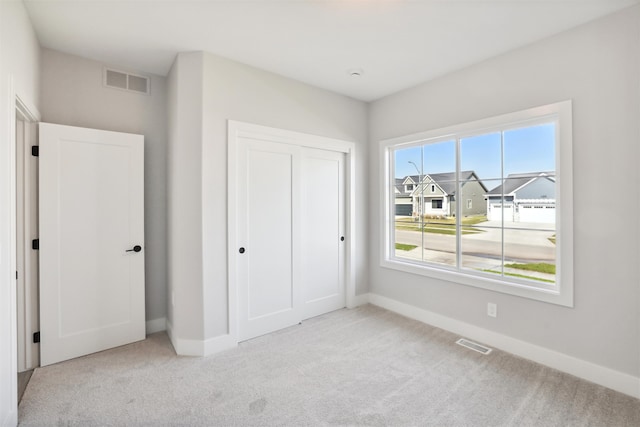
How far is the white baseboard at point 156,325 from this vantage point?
3.10 meters

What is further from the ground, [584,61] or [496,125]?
[584,61]

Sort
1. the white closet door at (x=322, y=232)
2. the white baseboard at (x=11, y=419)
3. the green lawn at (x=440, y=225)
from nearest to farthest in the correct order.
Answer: the white baseboard at (x=11, y=419) < the green lawn at (x=440, y=225) < the white closet door at (x=322, y=232)

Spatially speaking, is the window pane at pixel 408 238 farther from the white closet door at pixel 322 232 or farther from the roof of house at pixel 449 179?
the white closet door at pixel 322 232

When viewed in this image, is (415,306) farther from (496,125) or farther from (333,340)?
(496,125)

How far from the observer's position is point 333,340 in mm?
2945

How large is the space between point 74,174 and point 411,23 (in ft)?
10.0

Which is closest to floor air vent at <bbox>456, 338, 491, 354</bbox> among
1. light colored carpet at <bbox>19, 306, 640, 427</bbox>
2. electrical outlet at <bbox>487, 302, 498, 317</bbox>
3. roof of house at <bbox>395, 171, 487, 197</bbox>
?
light colored carpet at <bbox>19, 306, 640, 427</bbox>

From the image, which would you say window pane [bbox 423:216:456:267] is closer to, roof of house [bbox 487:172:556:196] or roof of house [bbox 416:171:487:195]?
roof of house [bbox 416:171:487:195]

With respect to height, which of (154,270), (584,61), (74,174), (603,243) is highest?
(584,61)

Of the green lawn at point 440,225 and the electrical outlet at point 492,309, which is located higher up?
the green lawn at point 440,225

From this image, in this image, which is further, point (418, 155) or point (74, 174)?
point (418, 155)

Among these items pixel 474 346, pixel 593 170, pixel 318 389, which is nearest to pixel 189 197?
pixel 318 389

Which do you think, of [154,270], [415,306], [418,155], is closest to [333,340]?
[415,306]

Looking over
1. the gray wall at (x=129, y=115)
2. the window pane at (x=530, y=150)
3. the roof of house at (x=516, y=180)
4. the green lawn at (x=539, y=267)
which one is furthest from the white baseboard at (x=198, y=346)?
the window pane at (x=530, y=150)
